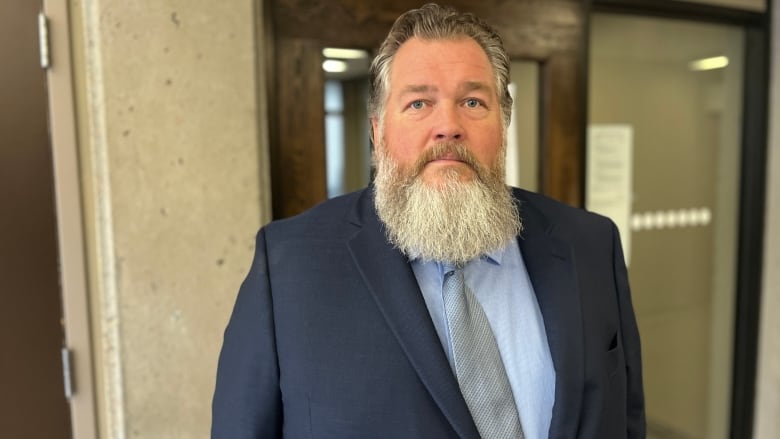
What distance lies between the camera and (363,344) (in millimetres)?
1104

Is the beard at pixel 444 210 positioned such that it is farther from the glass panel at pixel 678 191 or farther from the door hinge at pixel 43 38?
the glass panel at pixel 678 191

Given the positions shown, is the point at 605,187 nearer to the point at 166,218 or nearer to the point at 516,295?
the point at 516,295

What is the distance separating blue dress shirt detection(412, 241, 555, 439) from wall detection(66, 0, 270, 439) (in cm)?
73

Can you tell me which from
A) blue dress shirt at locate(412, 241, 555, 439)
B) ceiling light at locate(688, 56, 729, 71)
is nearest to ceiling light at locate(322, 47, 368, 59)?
blue dress shirt at locate(412, 241, 555, 439)

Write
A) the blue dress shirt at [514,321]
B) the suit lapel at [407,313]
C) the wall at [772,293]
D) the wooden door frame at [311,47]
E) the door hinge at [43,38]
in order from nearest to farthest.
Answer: the suit lapel at [407,313], the blue dress shirt at [514,321], the door hinge at [43,38], the wooden door frame at [311,47], the wall at [772,293]

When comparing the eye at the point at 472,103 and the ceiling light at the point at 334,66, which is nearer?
the eye at the point at 472,103

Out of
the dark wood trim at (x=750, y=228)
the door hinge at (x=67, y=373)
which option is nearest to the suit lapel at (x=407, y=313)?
the door hinge at (x=67, y=373)

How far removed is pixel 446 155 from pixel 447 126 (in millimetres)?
62

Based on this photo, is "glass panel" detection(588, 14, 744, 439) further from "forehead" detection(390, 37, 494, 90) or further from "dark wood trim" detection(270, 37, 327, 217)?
"forehead" detection(390, 37, 494, 90)

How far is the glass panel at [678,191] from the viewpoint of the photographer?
8.48 ft

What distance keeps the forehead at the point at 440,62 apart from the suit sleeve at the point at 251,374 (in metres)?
0.51

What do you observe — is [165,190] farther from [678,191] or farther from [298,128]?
[678,191]

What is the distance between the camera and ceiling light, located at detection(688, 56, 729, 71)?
276 centimetres

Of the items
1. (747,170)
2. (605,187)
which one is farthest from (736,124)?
(605,187)
